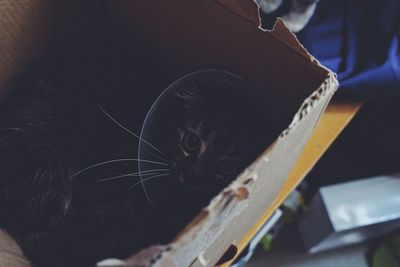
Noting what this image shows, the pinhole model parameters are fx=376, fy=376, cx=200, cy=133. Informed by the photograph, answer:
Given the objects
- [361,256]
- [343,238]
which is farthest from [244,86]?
[361,256]

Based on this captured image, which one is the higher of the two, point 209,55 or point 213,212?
point 209,55

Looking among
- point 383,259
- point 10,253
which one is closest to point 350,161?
point 383,259

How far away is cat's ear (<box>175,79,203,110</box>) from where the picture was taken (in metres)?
0.55

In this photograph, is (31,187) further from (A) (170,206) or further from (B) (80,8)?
(B) (80,8)

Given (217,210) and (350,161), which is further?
(350,161)

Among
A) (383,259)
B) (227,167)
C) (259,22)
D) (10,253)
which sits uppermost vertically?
(259,22)

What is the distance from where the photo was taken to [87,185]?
0.64 meters

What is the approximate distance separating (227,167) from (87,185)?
0.25 m

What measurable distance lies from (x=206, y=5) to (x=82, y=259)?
425mm

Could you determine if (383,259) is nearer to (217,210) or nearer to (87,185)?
(87,185)

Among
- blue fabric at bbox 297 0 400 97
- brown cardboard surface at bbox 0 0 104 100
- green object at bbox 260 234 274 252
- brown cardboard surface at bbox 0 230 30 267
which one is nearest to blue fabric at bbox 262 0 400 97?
blue fabric at bbox 297 0 400 97

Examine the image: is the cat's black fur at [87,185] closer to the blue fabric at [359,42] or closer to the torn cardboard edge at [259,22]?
the torn cardboard edge at [259,22]

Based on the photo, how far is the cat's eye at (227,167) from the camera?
0.56 metres

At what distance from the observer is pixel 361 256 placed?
51.5 inches
